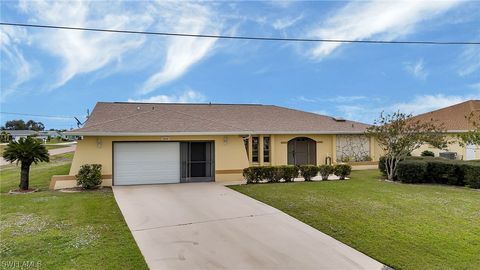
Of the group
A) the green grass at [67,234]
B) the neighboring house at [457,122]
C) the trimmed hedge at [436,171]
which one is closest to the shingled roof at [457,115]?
the neighboring house at [457,122]

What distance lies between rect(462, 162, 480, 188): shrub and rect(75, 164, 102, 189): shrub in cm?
1531

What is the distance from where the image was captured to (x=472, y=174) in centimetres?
1380

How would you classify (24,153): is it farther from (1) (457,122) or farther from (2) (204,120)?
(1) (457,122)

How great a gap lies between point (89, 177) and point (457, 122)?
2536cm

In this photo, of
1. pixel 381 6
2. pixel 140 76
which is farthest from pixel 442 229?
pixel 140 76

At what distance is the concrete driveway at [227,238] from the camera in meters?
5.67

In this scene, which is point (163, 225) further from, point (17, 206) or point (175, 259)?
point (17, 206)

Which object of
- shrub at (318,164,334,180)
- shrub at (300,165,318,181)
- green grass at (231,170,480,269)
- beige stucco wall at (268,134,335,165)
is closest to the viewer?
green grass at (231,170,480,269)

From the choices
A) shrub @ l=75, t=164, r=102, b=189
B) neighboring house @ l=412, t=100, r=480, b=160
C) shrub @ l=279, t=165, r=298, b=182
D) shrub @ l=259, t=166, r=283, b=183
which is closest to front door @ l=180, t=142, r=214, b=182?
shrub @ l=259, t=166, r=283, b=183

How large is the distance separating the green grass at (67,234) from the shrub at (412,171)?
12.5 metres

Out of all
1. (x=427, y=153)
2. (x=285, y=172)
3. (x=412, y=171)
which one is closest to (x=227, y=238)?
(x=285, y=172)

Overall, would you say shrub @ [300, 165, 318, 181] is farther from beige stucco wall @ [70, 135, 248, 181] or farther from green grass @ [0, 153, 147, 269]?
green grass @ [0, 153, 147, 269]

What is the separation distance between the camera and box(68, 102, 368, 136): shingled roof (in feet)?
49.0

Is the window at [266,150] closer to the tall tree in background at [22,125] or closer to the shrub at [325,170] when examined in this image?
the shrub at [325,170]
